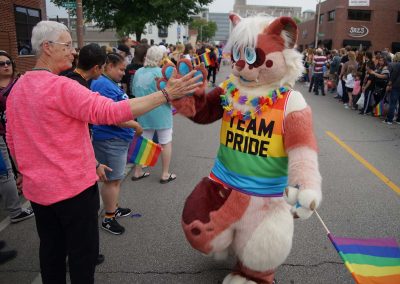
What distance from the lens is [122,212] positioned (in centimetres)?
390

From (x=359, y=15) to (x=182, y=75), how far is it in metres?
42.8

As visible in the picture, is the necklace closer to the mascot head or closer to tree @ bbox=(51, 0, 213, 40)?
the mascot head

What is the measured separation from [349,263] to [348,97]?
10.7 metres

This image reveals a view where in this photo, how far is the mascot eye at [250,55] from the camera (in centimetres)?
233

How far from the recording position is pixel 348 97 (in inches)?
465

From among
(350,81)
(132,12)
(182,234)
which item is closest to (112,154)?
(182,234)

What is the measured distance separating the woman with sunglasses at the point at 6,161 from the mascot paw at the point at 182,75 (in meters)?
1.96

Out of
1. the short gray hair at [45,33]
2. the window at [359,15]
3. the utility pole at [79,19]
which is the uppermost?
the window at [359,15]

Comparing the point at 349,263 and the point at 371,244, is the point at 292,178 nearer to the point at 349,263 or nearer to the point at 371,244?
the point at 349,263

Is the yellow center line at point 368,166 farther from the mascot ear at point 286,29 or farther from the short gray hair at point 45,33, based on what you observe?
the short gray hair at point 45,33

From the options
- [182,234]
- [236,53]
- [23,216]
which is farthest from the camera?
[23,216]

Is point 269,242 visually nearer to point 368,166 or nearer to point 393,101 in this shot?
point 368,166

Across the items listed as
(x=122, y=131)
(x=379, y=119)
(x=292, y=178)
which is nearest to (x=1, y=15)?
(x=122, y=131)

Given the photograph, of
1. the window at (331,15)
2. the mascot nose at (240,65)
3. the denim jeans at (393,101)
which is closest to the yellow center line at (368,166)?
the denim jeans at (393,101)
